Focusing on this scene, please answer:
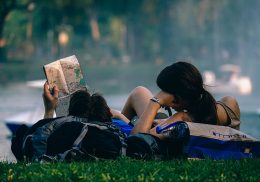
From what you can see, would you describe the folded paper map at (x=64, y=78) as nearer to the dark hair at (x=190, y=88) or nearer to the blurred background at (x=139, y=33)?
the dark hair at (x=190, y=88)

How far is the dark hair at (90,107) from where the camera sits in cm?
717

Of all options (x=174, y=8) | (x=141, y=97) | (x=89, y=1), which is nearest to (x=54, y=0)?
(x=89, y=1)

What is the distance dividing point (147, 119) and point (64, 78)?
103 centimetres

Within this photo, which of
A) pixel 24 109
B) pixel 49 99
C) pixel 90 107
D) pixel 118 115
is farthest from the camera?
pixel 24 109

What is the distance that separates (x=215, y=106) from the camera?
731 cm

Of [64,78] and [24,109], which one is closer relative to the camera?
[64,78]

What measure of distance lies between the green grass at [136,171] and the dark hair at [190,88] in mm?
540

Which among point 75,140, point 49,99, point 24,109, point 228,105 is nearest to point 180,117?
point 228,105

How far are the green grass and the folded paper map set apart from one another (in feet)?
3.76

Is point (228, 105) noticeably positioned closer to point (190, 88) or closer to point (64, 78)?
point (190, 88)

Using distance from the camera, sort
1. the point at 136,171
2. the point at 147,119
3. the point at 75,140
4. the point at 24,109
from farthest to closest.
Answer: the point at 24,109 → the point at 147,119 → the point at 75,140 → the point at 136,171

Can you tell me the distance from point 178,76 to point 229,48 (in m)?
98.2

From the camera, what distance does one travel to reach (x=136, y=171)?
6406mm

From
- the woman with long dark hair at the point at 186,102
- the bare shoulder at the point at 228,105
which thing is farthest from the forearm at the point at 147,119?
the bare shoulder at the point at 228,105
